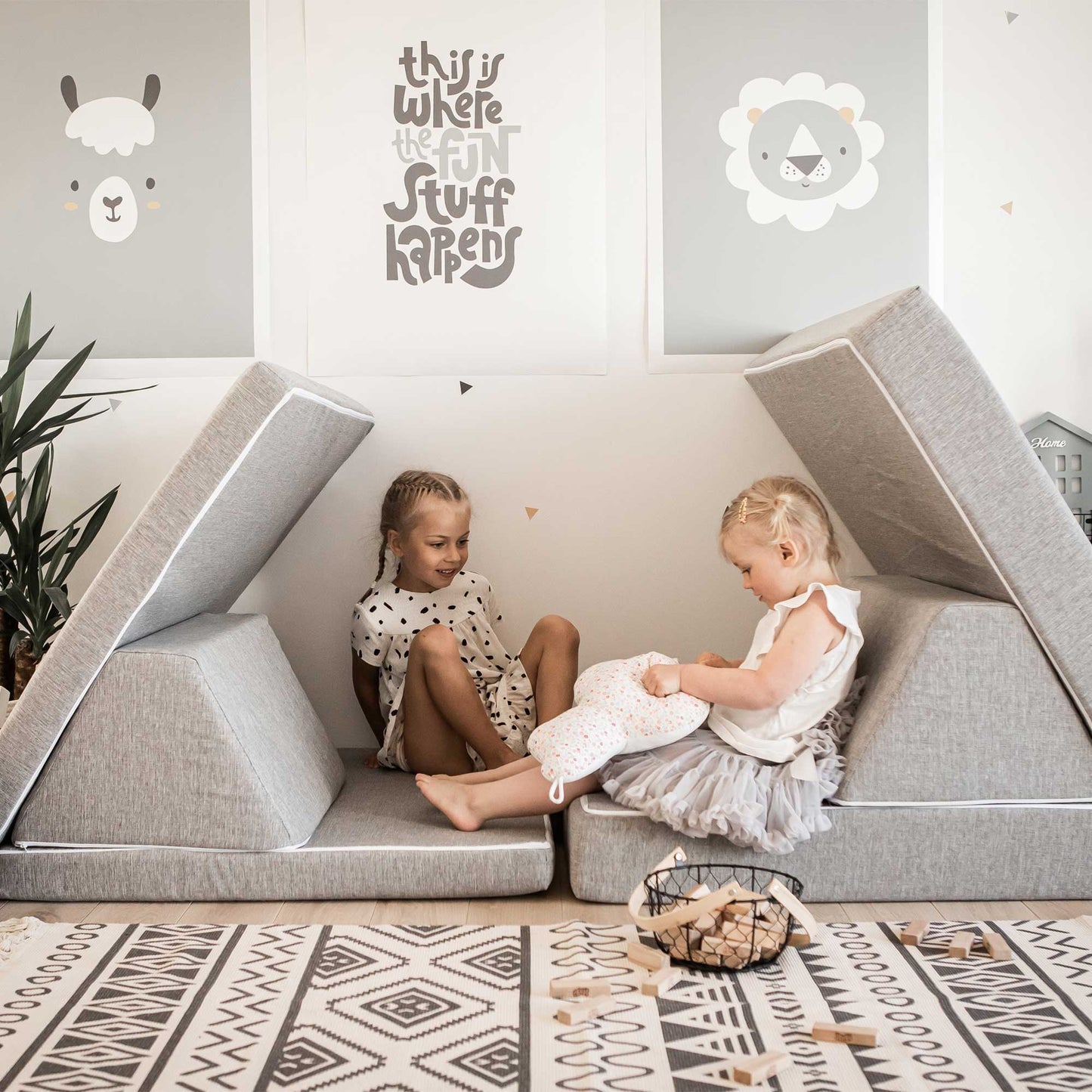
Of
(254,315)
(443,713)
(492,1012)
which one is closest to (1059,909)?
(492,1012)

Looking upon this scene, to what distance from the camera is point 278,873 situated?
1855 mm

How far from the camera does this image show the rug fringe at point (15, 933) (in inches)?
64.3

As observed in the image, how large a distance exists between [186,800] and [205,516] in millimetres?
509

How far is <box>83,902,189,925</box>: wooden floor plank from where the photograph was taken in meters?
1.79

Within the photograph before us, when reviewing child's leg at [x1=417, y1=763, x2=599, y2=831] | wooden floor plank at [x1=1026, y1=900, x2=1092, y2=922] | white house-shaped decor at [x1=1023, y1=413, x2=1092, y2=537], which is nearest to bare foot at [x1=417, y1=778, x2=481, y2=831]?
child's leg at [x1=417, y1=763, x2=599, y2=831]

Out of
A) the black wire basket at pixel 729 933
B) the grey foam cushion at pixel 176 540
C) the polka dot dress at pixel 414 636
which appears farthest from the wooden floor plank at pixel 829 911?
the grey foam cushion at pixel 176 540

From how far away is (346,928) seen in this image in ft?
5.70

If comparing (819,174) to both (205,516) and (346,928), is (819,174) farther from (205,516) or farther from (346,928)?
(346,928)

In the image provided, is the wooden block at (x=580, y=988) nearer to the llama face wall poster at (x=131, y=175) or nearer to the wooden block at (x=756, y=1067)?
the wooden block at (x=756, y=1067)

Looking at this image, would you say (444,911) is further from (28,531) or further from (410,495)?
(28,531)

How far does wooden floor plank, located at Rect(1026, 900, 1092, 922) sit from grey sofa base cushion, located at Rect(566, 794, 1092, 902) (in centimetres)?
2

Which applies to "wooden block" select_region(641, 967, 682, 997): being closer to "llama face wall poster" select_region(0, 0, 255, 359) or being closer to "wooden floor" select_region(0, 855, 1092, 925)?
"wooden floor" select_region(0, 855, 1092, 925)

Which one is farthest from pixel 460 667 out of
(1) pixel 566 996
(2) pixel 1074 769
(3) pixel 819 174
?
(3) pixel 819 174

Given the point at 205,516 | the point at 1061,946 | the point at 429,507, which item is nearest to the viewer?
the point at 1061,946
